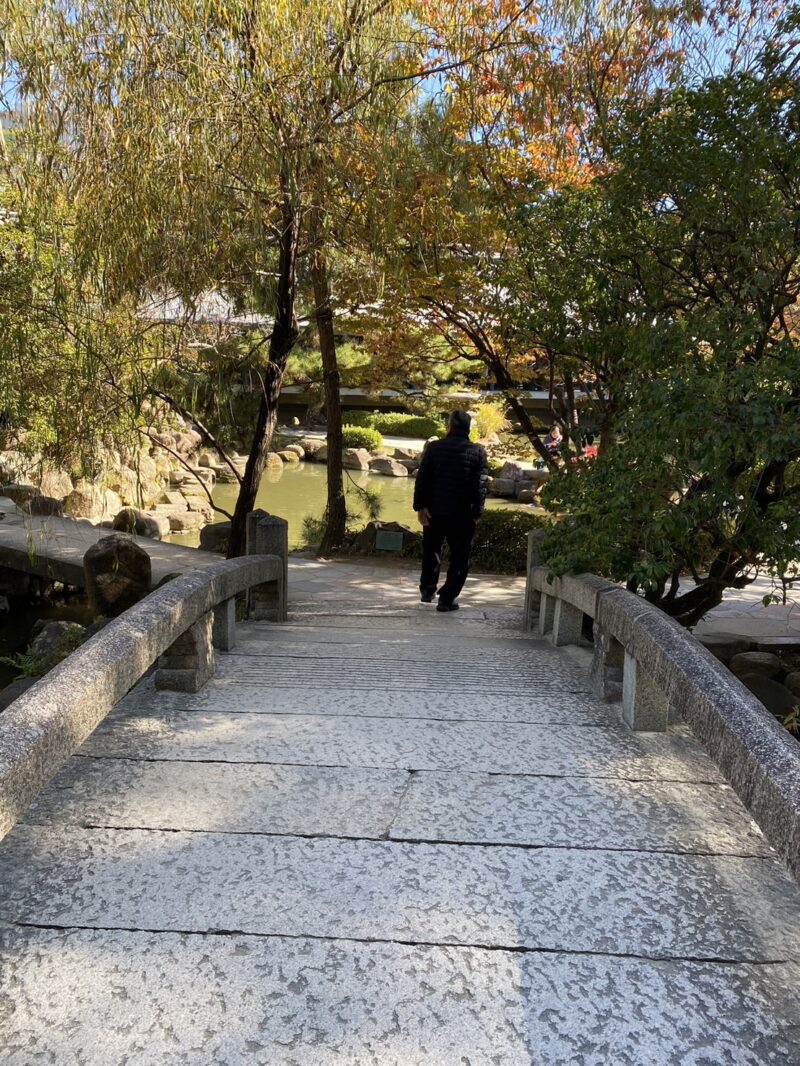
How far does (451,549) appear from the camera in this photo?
6.63m

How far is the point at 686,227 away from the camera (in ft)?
14.6

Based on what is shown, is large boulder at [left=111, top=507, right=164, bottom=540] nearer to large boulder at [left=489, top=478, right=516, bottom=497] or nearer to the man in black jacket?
the man in black jacket

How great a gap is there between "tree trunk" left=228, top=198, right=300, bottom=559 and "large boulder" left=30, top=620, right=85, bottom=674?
1.53m

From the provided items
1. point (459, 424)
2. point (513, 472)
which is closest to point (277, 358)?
point (459, 424)

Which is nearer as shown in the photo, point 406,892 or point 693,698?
point 406,892

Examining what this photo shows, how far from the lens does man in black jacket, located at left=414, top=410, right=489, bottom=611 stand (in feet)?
20.6

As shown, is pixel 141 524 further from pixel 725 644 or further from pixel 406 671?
pixel 406 671

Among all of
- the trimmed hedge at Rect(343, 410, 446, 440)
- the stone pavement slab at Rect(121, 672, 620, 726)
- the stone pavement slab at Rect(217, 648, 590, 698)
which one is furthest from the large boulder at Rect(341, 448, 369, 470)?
the stone pavement slab at Rect(121, 672, 620, 726)

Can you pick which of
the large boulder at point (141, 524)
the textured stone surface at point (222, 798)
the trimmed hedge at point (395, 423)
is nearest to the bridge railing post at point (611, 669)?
the textured stone surface at point (222, 798)

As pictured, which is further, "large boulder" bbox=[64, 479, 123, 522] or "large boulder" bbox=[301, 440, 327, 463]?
"large boulder" bbox=[301, 440, 327, 463]

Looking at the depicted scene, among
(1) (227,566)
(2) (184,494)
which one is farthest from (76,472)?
(2) (184,494)

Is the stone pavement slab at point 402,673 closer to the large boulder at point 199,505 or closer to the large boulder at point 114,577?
the large boulder at point 114,577

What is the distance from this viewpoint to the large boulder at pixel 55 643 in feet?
24.6

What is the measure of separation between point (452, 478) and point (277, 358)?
73.5 inches
